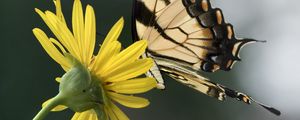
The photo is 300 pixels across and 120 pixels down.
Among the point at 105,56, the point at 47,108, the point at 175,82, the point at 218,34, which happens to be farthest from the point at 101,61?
the point at 175,82

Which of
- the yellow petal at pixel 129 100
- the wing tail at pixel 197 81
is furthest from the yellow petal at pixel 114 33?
the wing tail at pixel 197 81

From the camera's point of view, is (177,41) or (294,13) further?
(294,13)

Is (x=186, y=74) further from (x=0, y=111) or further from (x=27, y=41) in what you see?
(x=27, y=41)

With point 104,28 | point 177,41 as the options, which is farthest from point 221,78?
point 177,41

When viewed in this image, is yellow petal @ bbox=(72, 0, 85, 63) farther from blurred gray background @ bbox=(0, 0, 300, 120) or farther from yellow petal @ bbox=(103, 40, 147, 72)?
blurred gray background @ bbox=(0, 0, 300, 120)

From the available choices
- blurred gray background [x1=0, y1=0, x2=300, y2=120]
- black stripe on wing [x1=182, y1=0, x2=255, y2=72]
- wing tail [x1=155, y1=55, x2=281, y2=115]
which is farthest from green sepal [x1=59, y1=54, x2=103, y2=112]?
blurred gray background [x1=0, y1=0, x2=300, y2=120]

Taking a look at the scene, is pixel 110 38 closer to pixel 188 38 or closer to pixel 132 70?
pixel 132 70

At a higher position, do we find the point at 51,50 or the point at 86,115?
the point at 51,50
